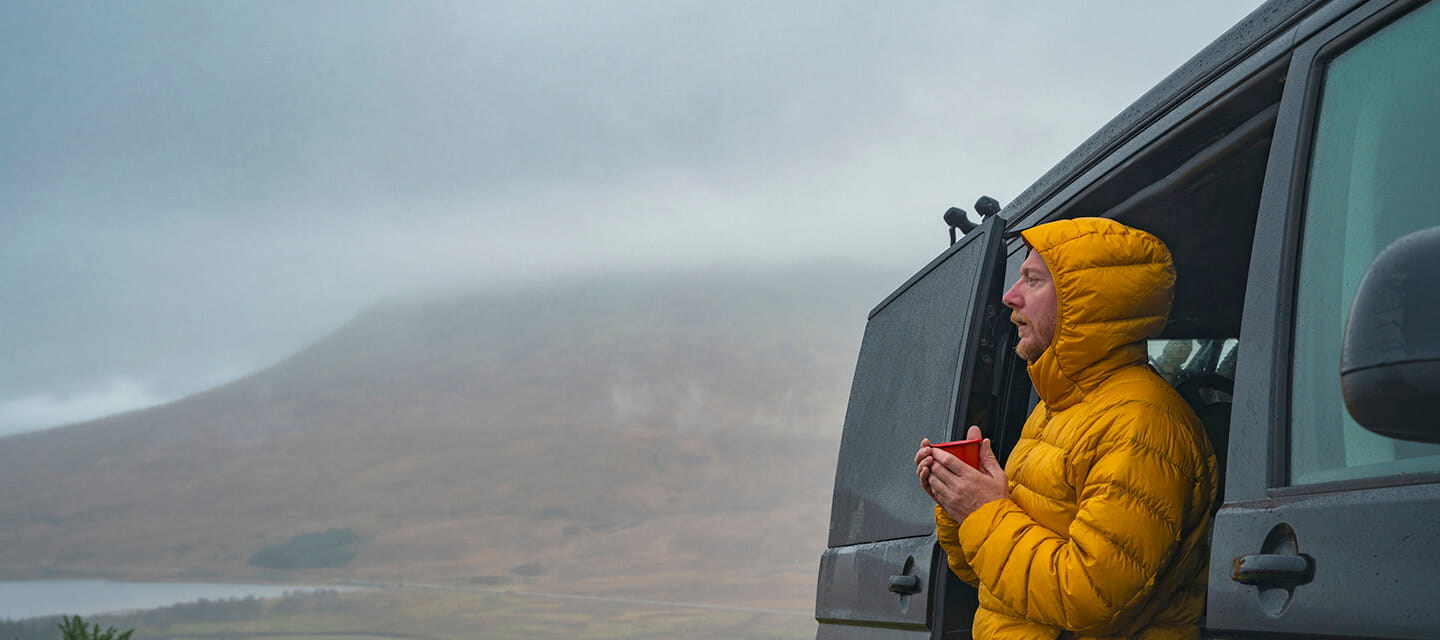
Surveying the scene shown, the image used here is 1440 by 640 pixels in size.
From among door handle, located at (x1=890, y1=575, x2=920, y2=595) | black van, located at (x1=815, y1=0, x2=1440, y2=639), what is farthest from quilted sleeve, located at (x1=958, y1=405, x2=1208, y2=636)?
door handle, located at (x1=890, y1=575, x2=920, y2=595)

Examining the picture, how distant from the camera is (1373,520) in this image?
1.42 m

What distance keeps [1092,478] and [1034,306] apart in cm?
42

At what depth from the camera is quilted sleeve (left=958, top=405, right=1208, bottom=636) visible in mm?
1992

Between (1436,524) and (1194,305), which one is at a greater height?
(1194,305)

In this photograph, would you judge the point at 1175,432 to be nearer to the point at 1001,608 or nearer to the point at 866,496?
the point at 1001,608

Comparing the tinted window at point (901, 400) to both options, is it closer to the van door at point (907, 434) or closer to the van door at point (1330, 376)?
the van door at point (907, 434)

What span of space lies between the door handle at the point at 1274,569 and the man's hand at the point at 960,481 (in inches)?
24.6

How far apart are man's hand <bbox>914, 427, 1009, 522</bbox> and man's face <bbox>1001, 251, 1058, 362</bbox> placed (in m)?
0.21

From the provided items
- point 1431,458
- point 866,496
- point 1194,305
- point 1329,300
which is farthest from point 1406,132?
point 866,496

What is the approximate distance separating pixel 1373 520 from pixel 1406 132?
1.59 feet

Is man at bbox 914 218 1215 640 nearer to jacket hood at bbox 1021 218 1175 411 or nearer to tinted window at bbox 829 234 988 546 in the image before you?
jacket hood at bbox 1021 218 1175 411

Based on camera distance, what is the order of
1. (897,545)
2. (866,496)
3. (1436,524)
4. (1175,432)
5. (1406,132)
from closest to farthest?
(1436,524) → (1406,132) → (1175,432) → (897,545) → (866,496)

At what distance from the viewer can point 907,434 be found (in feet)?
11.0

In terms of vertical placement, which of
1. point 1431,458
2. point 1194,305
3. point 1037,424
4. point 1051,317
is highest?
point 1194,305
